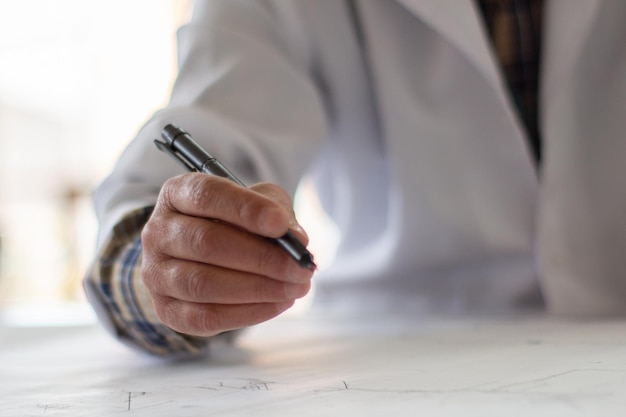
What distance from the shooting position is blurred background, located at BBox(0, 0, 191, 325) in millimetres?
2316

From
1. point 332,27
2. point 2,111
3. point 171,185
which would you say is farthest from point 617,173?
point 2,111

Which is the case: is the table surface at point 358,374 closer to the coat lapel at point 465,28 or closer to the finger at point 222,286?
the finger at point 222,286

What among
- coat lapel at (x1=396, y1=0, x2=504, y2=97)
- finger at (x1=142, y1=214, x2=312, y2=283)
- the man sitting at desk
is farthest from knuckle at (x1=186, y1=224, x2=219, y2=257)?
coat lapel at (x1=396, y1=0, x2=504, y2=97)

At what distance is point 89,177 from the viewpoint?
2453 mm

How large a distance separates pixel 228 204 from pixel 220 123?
0.61 feet

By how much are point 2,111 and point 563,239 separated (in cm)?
254

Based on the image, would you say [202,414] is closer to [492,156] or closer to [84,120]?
[492,156]

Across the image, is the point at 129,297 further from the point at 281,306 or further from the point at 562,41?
the point at 562,41

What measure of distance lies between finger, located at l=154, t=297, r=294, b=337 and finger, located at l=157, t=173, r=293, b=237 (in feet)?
0.15

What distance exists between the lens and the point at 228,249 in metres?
0.28

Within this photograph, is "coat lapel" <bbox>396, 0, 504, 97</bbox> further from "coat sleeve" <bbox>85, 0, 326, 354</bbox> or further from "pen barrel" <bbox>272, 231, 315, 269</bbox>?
"pen barrel" <bbox>272, 231, 315, 269</bbox>

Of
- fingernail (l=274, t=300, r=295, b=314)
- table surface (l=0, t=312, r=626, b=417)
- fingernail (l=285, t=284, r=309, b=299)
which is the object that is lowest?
table surface (l=0, t=312, r=626, b=417)

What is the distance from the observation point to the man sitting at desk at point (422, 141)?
44 centimetres

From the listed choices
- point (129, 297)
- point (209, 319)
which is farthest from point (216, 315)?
point (129, 297)
